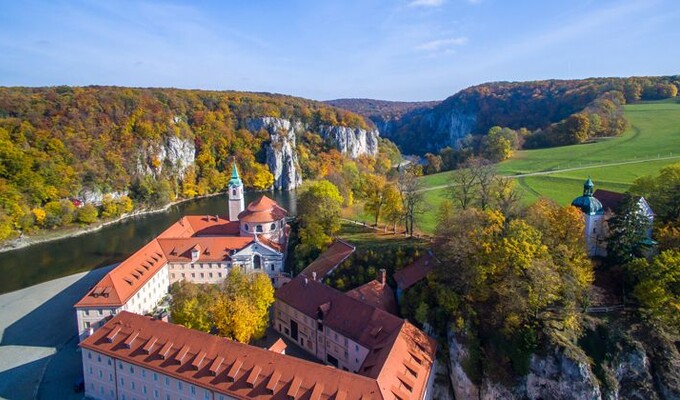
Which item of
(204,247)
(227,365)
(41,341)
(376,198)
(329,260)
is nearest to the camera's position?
(227,365)

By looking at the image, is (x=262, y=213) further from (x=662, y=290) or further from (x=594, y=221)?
(x=662, y=290)

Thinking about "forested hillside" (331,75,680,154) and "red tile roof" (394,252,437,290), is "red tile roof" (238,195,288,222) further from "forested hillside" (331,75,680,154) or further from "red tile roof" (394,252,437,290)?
"forested hillside" (331,75,680,154)

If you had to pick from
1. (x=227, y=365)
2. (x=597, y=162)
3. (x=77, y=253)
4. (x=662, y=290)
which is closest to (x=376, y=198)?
(x=227, y=365)

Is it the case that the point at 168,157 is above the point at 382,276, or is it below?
above

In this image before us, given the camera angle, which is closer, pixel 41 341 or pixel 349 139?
pixel 41 341

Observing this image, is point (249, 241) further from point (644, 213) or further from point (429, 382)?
point (644, 213)

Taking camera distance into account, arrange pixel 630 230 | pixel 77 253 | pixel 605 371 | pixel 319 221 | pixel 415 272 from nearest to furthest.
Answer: pixel 605 371
pixel 630 230
pixel 415 272
pixel 319 221
pixel 77 253

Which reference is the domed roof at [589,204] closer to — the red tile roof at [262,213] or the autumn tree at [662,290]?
the autumn tree at [662,290]
